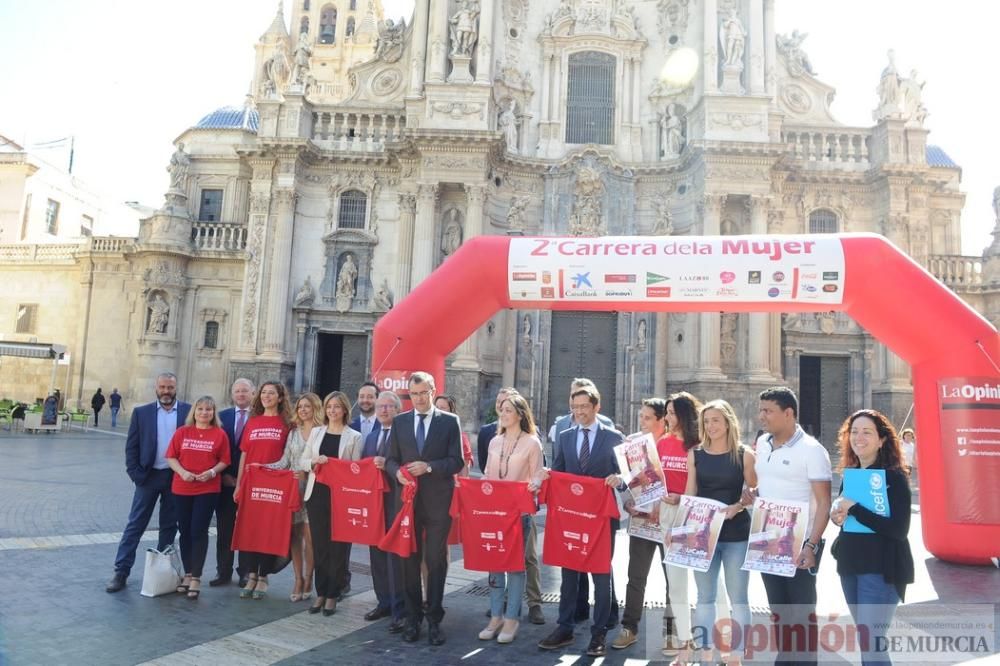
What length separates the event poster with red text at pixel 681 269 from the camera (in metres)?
10.1

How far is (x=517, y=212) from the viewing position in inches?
966

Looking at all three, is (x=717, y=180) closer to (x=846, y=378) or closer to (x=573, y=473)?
(x=846, y=378)

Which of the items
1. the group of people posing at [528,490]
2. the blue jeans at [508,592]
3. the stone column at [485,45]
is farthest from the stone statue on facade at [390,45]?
the blue jeans at [508,592]

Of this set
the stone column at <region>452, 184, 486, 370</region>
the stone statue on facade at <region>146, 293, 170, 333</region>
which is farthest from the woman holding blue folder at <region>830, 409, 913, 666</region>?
the stone statue on facade at <region>146, 293, 170, 333</region>

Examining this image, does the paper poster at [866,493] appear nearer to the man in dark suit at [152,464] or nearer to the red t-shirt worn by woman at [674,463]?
the red t-shirt worn by woman at [674,463]

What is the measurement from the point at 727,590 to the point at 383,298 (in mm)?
19986

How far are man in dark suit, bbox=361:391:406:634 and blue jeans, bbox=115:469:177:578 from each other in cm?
221

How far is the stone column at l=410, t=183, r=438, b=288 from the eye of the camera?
22641 millimetres

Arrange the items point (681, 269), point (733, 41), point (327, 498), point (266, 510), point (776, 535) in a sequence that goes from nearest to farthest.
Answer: point (776, 535)
point (327, 498)
point (266, 510)
point (681, 269)
point (733, 41)

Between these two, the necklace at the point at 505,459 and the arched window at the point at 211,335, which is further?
the arched window at the point at 211,335

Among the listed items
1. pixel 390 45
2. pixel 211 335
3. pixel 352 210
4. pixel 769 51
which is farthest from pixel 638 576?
pixel 390 45

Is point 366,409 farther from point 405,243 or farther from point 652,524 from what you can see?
point 405,243

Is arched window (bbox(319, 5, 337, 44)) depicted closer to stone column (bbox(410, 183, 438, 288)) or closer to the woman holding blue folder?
stone column (bbox(410, 183, 438, 288))

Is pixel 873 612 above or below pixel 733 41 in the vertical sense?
below
